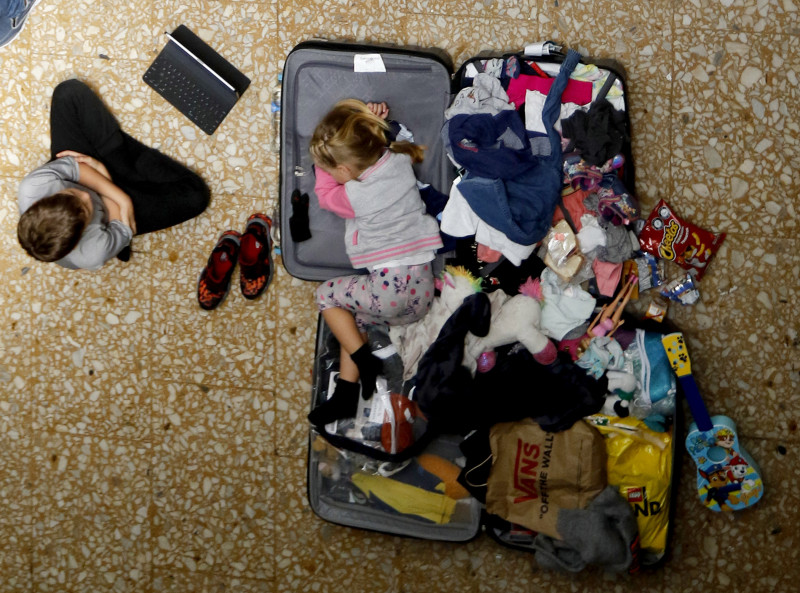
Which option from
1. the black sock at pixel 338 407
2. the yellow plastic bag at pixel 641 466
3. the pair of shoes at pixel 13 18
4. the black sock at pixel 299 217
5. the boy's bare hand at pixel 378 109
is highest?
the pair of shoes at pixel 13 18

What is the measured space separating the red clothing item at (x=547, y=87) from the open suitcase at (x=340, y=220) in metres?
0.06

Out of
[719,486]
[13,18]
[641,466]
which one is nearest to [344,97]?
[13,18]

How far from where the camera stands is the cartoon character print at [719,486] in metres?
2.14

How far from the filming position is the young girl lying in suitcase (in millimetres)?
2029

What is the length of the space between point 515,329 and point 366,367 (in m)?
0.49

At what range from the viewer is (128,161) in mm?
2309

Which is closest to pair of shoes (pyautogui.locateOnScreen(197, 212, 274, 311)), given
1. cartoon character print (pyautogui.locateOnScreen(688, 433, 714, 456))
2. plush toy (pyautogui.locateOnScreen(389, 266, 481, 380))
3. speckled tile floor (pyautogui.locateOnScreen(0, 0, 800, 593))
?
speckled tile floor (pyautogui.locateOnScreen(0, 0, 800, 593))

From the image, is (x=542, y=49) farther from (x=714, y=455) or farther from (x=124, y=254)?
(x=124, y=254)

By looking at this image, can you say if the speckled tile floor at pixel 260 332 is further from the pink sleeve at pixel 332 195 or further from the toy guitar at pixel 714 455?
the pink sleeve at pixel 332 195

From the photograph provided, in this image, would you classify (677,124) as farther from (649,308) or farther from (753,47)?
(649,308)

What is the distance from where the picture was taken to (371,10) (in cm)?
230

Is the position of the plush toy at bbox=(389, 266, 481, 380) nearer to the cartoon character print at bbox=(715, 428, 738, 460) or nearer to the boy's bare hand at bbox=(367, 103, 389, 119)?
the boy's bare hand at bbox=(367, 103, 389, 119)

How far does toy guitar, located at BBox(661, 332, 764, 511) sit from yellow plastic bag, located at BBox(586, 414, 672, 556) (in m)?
0.14

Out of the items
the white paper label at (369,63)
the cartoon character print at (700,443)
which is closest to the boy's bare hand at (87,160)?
the white paper label at (369,63)
